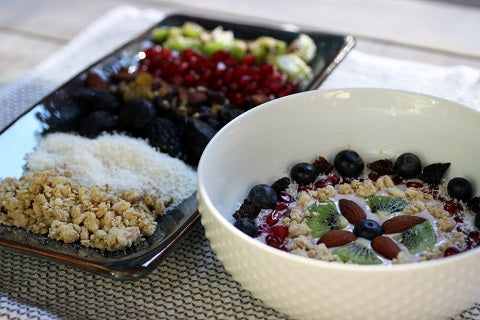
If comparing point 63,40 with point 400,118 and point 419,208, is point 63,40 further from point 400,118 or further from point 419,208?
point 419,208

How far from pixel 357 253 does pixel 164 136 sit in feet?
1.61

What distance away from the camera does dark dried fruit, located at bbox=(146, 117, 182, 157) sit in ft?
3.55

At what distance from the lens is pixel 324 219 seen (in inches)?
Answer: 30.9

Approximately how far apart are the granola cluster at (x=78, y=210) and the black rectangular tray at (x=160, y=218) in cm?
1

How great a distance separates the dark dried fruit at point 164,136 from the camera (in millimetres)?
1082

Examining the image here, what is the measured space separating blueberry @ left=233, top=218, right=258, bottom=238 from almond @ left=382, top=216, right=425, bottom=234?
0.16m

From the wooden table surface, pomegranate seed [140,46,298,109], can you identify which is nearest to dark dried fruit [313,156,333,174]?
pomegranate seed [140,46,298,109]

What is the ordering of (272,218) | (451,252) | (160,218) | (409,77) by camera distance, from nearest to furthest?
(451,252) → (272,218) → (160,218) → (409,77)

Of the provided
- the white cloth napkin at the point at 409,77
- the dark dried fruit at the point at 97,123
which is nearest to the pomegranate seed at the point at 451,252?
the white cloth napkin at the point at 409,77

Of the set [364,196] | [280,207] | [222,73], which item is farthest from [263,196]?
[222,73]

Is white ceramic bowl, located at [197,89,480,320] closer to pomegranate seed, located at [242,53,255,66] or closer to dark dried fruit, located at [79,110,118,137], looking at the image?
dark dried fruit, located at [79,110,118,137]

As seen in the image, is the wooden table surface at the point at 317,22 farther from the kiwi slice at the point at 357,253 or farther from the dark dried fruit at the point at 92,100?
the kiwi slice at the point at 357,253

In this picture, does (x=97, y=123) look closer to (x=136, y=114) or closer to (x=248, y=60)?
(x=136, y=114)

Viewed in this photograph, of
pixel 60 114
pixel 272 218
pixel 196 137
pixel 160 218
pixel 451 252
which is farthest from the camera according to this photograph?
pixel 60 114
